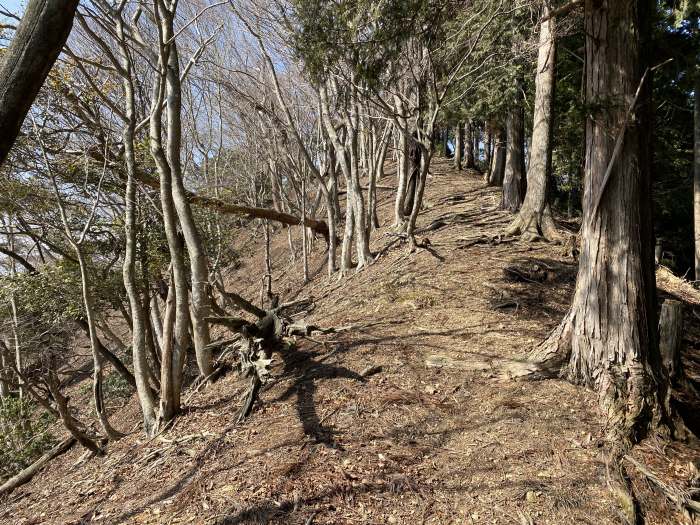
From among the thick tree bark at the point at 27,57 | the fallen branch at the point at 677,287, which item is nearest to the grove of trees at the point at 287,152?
the thick tree bark at the point at 27,57

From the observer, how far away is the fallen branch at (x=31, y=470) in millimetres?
6379

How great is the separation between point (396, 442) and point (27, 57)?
3104 mm

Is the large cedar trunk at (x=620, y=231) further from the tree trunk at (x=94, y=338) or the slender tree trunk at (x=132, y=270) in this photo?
the tree trunk at (x=94, y=338)

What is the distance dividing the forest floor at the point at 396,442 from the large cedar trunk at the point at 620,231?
0.98 ft

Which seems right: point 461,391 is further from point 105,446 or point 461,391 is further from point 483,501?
point 105,446

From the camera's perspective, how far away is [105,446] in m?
5.96

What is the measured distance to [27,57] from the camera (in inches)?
67.7

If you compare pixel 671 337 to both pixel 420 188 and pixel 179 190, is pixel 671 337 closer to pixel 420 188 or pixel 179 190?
pixel 420 188

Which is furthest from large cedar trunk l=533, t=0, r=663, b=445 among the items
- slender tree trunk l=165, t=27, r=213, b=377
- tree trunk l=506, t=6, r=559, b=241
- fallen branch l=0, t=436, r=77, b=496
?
fallen branch l=0, t=436, r=77, b=496

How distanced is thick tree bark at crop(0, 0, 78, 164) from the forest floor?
247cm

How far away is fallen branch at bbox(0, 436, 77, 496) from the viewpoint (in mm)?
6379

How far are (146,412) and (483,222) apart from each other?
6.96m

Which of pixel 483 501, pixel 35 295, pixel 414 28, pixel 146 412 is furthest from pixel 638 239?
pixel 35 295

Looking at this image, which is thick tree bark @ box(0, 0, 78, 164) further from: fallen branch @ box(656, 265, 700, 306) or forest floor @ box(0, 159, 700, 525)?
fallen branch @ box(656, 265, 700, 306)
